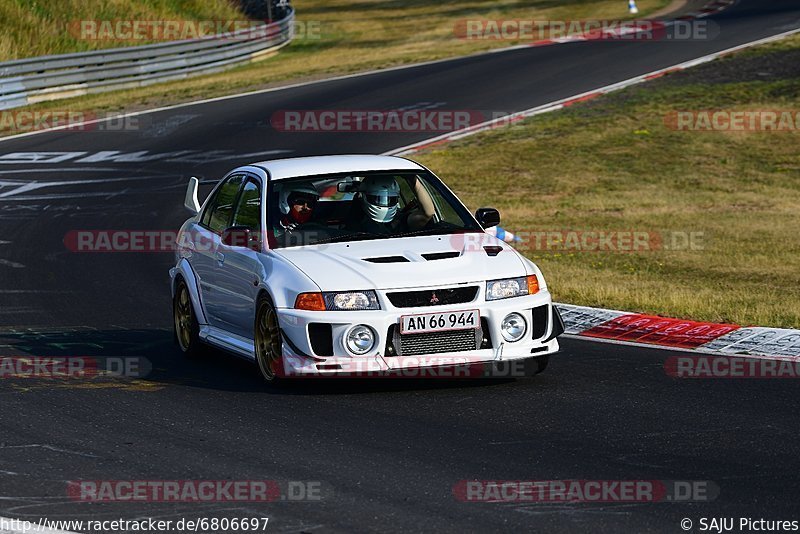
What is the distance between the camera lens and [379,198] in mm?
10117

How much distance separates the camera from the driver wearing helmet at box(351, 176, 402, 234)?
9.98m

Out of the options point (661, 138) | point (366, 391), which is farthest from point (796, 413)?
point (661, 138)

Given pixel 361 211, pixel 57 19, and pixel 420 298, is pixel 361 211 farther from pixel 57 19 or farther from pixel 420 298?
pixel 57 19

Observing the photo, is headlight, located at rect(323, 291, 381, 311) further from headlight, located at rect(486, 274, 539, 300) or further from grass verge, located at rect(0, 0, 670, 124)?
grass verge, located at rect(0, 0, 670, 124)

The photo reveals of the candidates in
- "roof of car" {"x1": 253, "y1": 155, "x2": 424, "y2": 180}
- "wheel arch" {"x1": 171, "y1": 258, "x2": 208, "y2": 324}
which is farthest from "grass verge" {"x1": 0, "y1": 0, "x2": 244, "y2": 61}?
"roof of car" {"x1": 253, "y1": 155, "x2": 424, "y2": 180}

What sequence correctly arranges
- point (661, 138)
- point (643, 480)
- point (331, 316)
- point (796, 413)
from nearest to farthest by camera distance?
point (643, 480) < point (796, 413) < point (331, 316) < point (661, 138)

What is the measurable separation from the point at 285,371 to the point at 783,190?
544 inches

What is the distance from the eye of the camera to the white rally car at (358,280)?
8.77m

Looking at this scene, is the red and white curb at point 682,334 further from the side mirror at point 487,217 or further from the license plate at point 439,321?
the license plate at point 439,321

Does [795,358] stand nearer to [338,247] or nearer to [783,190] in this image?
[338,247]

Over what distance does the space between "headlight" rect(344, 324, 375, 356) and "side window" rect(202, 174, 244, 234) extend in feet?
7.34

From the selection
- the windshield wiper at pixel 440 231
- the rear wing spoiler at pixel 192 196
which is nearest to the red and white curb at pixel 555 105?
the rear wing spoiler at pixel 192 196

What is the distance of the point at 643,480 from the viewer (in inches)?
263

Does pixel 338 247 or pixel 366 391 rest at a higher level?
pixel 338 247
